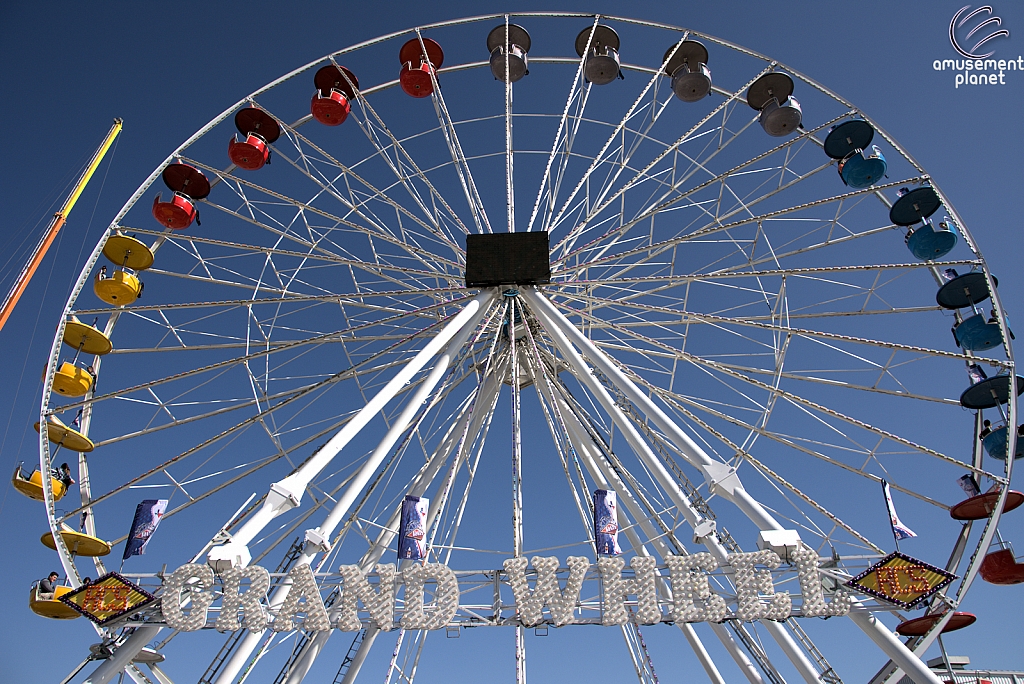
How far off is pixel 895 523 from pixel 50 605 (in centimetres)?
1667

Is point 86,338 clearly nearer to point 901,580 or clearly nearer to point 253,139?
point 253,139

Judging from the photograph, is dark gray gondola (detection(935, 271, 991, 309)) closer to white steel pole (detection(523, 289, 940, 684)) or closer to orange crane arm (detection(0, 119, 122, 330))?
white steel pole (detection(523, 289, 940, 684))

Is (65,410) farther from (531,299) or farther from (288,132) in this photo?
(531,299)

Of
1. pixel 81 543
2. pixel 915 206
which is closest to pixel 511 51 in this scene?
pixel 915 206

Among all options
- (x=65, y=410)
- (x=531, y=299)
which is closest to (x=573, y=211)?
(x=531, y=299)

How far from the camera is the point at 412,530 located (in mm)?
11461

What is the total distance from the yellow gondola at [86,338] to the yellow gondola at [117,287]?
825 mm

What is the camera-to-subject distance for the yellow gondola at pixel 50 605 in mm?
13945

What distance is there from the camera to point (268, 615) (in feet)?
35.0

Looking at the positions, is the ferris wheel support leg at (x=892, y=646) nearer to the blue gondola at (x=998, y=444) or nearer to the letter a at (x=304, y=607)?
the blue gondola at (x=998, y=444)

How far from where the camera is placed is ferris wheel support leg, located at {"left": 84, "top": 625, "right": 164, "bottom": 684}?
10.7 metres

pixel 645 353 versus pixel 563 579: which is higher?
pixel 645 353

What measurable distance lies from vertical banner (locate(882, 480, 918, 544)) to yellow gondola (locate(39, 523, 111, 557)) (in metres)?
15.4

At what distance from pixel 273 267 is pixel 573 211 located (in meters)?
7.60
